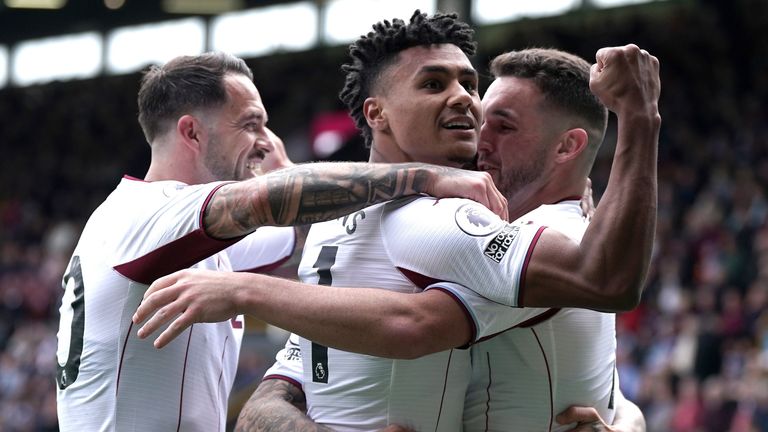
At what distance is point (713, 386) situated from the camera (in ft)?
33.9

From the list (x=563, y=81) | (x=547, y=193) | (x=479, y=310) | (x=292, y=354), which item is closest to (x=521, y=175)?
(x=547, y=193)

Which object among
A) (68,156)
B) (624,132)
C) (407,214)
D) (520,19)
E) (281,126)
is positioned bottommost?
(68,156)

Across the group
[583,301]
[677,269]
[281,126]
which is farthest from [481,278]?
[281,126]

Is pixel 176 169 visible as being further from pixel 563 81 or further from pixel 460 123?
pixel 563 81

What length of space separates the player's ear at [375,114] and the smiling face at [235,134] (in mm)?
751

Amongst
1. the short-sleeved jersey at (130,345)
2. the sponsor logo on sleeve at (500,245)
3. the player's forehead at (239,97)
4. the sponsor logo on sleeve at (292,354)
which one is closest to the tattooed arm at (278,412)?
the sponsor logo on sleeve at (292,354)

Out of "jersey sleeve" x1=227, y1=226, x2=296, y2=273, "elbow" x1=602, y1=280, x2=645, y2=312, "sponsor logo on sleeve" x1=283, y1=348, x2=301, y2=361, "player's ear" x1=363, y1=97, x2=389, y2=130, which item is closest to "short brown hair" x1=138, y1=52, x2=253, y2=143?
"jersey sleeve" x1=227, y1=226, x2=296, y2=273

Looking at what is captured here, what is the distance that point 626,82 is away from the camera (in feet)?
10.8

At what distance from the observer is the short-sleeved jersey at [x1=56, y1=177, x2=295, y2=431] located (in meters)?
4.08

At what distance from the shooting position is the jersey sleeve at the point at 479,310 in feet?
11.1

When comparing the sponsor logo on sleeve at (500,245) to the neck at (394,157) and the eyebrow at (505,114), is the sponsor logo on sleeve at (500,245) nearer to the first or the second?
the neck at (394,157)

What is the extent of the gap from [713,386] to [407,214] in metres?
7.47

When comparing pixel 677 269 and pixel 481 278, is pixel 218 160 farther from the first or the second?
pixel 677 269

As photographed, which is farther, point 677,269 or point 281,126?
point 281,126
